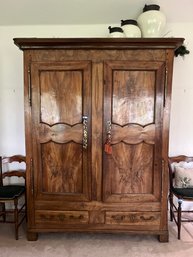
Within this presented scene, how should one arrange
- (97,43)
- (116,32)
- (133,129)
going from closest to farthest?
1. (97,43)
2. (133,129)
3. (116,32)

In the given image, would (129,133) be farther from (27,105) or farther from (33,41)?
(33,41)

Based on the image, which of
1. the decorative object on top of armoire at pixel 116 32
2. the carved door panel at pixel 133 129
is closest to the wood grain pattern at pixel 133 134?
the carved door panel at pixel 133 129

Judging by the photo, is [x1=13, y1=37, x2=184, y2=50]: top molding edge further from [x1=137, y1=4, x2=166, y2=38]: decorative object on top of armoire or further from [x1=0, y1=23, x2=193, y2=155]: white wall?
[x1=0, y1=23, x2=193, y2=155]: white wall

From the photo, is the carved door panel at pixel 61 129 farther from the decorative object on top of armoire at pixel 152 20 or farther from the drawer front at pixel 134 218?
the decorative object on top of armoire at pixel 152 20

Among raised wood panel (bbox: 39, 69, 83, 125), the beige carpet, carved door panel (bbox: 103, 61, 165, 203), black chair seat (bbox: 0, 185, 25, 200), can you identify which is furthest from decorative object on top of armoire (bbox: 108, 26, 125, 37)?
the beige carpet

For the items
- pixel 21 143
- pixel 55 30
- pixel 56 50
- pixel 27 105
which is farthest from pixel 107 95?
pixel 21 143

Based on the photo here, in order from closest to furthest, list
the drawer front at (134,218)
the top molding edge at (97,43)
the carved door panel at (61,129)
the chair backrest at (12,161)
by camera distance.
A: 1. the top molding edge at (97,43)
2. the carved door panel at (61,129)
3. the drawer front at (134,218)
4. the chair backrest at (12,161)

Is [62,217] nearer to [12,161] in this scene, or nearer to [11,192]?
[11,192]

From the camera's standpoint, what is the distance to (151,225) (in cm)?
211

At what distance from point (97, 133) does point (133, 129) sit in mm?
326

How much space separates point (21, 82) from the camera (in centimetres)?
265

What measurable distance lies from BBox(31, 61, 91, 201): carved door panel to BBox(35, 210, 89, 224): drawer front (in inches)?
5.5

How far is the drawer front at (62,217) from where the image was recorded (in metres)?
2.13

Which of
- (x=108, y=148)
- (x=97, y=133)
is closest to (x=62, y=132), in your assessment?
(x=97, y=133)
